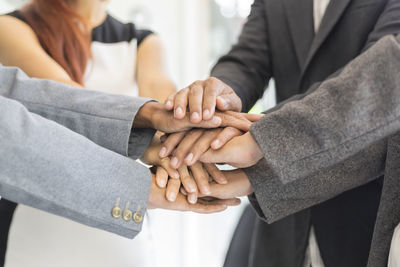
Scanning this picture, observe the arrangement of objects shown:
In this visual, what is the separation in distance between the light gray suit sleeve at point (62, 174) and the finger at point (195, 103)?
0.52ft

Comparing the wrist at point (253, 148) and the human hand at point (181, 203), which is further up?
the wrist at point (253, 148)

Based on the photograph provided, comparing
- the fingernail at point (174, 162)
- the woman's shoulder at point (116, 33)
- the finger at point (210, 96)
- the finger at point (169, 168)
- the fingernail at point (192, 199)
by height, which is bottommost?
the fingernail at point (192, 199)

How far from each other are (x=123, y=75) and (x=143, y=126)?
46 cm

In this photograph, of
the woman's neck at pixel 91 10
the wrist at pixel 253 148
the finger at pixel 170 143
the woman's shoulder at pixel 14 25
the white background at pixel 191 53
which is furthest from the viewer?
the white background at pixel 191 53

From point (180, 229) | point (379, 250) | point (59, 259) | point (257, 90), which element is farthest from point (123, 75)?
point (180, 229)

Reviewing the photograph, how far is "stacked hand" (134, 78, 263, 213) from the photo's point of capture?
0.75 m

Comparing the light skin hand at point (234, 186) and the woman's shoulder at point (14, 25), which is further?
the woman's shoulder at point (14, 25)

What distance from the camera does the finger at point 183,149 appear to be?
78cm

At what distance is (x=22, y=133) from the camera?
1.96 ft

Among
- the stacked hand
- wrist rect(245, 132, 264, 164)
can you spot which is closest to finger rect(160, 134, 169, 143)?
the stacked hand

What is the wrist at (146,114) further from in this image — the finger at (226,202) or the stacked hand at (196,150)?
the finger at (226,202)

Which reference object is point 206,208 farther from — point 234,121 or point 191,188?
point 234,121

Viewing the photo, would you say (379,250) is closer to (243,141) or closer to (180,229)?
(243,141)

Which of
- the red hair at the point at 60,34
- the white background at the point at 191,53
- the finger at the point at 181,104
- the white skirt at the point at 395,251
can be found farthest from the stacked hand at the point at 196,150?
the white background at the point at 191,53
